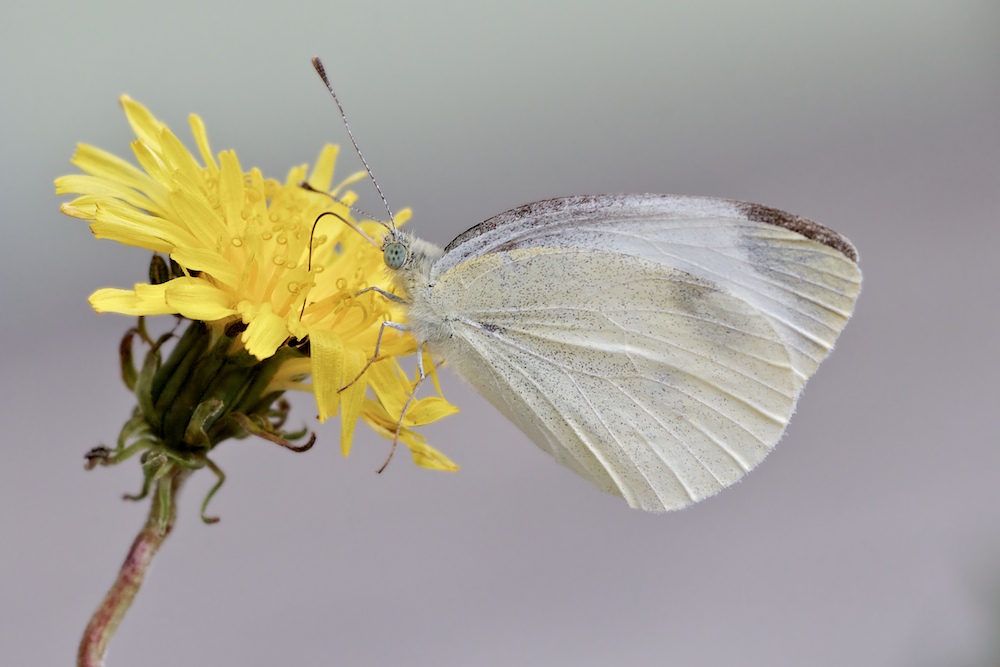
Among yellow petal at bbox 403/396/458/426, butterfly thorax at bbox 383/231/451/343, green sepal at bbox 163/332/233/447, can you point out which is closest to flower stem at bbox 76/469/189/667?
green sepal at bbox 163/332/233/447

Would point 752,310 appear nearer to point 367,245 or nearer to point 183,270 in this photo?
point 367,245

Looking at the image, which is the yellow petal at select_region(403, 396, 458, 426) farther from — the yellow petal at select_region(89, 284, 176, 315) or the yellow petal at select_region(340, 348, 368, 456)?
the yellow petal at select_region(89, 284, 176, 315)

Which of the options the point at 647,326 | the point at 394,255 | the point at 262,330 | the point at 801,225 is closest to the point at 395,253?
the point at 394,255

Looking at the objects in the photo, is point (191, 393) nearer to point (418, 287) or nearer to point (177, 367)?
point (177, 367)

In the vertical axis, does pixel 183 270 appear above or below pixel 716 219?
below

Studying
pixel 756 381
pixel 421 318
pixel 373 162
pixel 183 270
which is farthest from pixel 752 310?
pixel 373 162

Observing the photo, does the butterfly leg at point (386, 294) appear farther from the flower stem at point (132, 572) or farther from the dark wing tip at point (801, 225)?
the dark wing tip at point (801, 225)
